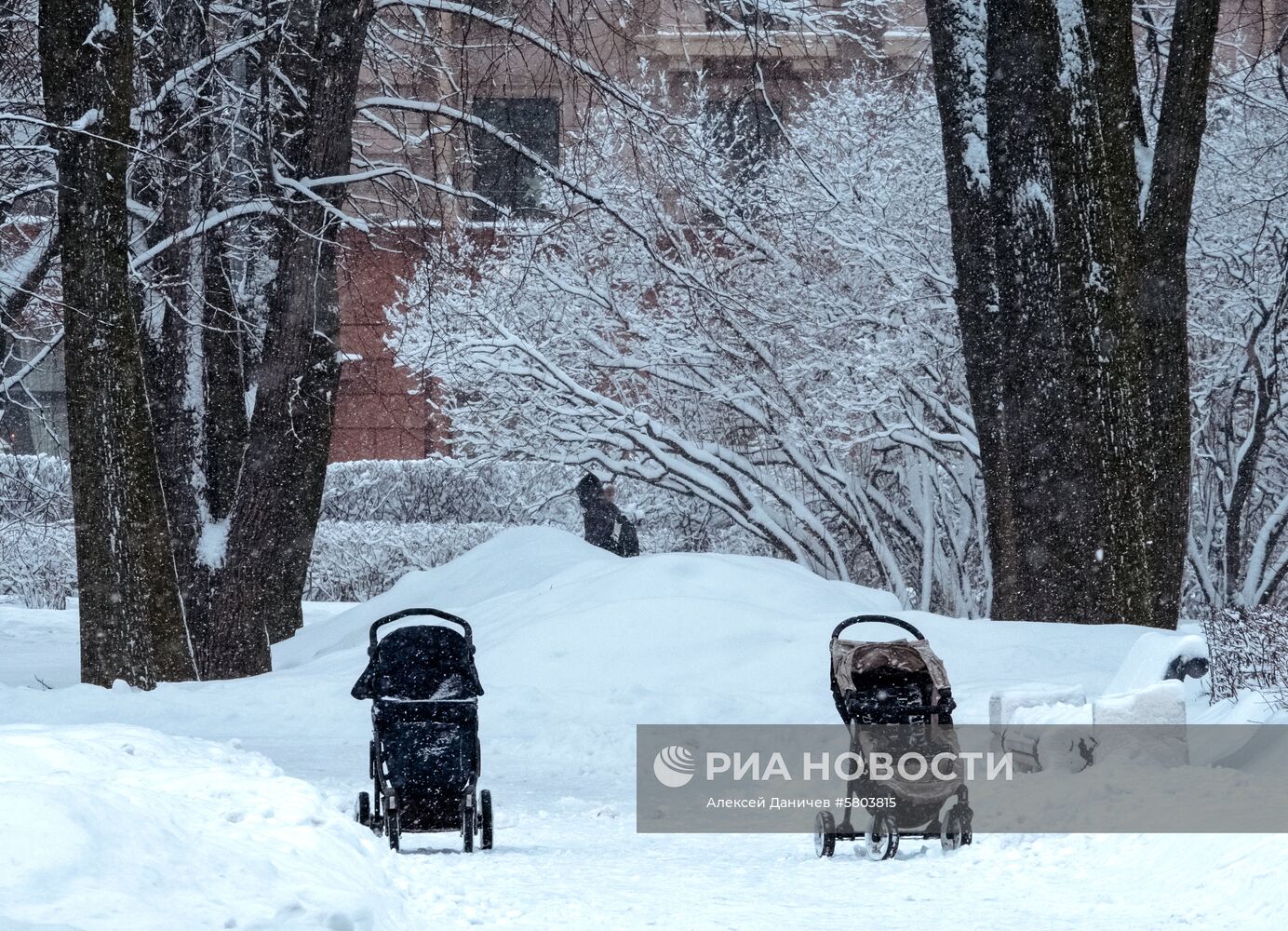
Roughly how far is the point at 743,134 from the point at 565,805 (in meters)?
14.3

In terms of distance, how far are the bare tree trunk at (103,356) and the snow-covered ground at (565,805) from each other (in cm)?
58

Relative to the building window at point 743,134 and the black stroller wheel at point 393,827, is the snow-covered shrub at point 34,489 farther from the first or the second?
the black stroller wheel at point 393,827

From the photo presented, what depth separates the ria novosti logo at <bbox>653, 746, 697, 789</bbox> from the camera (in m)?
9.05

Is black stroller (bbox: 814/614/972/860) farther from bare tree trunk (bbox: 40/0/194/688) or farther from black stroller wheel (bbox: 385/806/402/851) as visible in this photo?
bare tree trunk (bbox: 40/0/194/688)

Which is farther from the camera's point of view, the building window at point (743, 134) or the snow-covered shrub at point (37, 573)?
the snow-covered shrub at point (37, 573)

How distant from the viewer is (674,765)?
928 cm

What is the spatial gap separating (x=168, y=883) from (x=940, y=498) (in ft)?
51.5

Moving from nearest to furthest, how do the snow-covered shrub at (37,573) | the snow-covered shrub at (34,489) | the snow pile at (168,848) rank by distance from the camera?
the snow pile at (168,848), the snow-covered shrub at (34,489), the snow-covered shrub at (37,573)

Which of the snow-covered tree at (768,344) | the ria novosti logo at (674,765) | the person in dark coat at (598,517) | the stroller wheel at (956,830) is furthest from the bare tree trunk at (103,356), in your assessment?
the person in dark coat at (598,517)

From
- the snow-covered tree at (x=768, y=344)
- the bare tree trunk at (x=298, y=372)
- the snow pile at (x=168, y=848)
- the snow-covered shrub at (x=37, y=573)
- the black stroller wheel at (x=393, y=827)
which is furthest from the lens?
the snow-covered shrub at (x=37, y=573)

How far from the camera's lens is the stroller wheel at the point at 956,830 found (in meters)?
6.70

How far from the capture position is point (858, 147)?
61.8 ft

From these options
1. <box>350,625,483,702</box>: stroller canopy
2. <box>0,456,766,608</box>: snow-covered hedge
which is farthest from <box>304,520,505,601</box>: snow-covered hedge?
<box>350,625,483,702</box>: stroller canopy

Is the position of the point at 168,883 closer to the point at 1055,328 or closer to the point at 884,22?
the point at 1055,328
